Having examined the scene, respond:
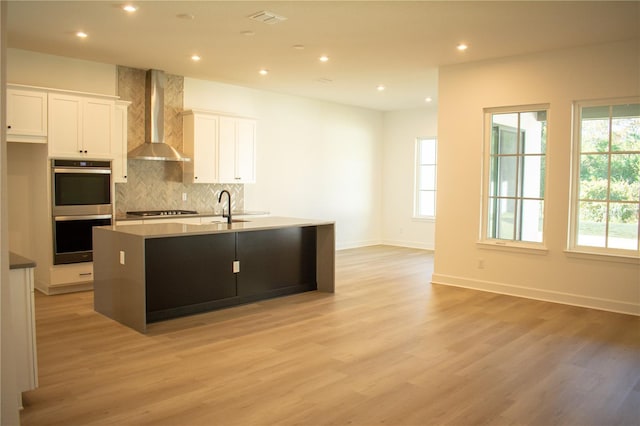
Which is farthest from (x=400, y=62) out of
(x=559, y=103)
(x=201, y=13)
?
(x=201, y=13)

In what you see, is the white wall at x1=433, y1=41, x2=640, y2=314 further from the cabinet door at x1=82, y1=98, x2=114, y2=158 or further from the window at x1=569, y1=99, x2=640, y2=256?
the cabinet door at x1=82, y1=98, x2=114, y2=158

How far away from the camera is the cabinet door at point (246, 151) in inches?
314

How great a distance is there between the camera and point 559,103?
229 inches

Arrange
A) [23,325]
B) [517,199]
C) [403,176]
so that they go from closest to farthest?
1. [23,325]
2. [517,199]
3. [403,176]

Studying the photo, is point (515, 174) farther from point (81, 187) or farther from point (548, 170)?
point (81, 187)

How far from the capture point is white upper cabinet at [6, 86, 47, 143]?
5664 millimetres

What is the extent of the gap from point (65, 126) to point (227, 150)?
2378mm

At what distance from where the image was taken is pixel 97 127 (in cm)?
631

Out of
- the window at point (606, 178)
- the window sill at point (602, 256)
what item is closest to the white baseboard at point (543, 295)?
the window sill at point (602, 256)

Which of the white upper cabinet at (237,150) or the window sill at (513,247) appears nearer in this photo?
the window sill at (513,247)

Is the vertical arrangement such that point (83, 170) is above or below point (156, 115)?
below

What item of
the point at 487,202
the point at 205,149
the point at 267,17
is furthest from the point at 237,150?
the point at 487,202

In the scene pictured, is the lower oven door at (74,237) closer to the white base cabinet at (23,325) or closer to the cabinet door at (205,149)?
the cabinet door at (205,149)

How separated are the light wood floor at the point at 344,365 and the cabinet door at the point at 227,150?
285 cm
